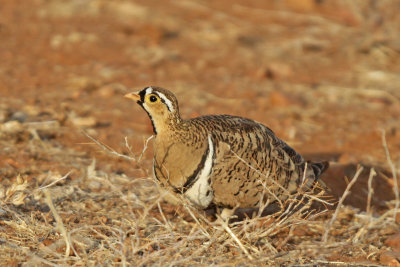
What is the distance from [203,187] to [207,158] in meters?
0.19

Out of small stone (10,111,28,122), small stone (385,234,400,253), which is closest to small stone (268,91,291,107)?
small stone (10,111,28,122)

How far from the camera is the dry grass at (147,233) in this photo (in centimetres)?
312

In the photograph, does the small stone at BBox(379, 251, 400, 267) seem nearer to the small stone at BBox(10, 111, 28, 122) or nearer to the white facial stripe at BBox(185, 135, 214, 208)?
the white facial stripe at BBox(185, 135, 214, 208)

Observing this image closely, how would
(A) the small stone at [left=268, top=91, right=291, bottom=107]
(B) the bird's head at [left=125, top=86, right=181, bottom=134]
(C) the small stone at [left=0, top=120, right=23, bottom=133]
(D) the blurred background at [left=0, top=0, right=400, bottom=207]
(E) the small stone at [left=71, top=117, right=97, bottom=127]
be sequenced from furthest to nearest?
1. (A) the small stone at [left=268, top=91, right=291, bottom=107]
2. (E) the small stone at [left=71, top=117, right=97, bottom=127]
3. (D) the blurred background at [left=0, top=0, right=400, bottom=207]
4. (C) the small stone at [left=0, top=120, right=23, bottom=133]
5. (B) the bird's head at [left=125, top=86, right=181, bottom=134]

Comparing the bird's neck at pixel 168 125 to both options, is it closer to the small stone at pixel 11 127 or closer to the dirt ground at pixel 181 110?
the dirt ground at pixel 181 110

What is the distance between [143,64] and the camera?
27.5ft

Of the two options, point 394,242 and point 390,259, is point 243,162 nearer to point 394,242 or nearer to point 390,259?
point 390,259

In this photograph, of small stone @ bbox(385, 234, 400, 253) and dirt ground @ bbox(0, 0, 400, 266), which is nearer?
dirt ground @ bbox(0, 0, 400, 266)

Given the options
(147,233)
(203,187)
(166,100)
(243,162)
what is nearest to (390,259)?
(243,162)

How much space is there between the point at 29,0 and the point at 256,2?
4.43 meters

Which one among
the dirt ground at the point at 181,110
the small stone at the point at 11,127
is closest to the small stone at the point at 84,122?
the dirt ground at the point at 181,110

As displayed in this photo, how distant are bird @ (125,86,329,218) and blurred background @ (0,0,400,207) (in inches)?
34.4

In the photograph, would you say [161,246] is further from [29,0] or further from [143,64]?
[29,0]

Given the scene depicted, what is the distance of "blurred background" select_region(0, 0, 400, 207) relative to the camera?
5.50m
